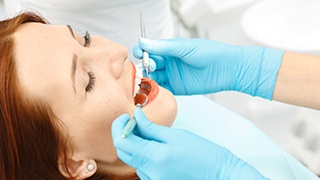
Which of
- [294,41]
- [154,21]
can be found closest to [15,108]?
[154,21]

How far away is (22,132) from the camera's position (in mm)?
1032

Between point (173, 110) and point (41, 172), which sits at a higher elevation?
point (173, 110)

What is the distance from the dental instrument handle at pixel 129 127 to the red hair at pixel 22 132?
0.19 m

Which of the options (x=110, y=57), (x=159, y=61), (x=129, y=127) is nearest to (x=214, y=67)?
(x=159, y=61)

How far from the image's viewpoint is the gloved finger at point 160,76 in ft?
4.92

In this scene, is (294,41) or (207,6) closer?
(294,41)

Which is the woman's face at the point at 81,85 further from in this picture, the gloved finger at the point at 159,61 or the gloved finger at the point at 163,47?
the gloved finger at the point at 159,61

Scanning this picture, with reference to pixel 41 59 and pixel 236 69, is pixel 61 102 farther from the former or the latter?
pixel 236 69

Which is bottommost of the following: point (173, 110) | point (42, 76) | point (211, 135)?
point (211, 135)

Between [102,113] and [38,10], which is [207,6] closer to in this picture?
[38,10]

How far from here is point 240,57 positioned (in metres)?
1.46

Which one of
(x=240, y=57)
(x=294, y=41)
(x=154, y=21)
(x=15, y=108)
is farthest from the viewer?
(x=294, y=41)

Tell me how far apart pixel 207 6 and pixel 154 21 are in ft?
2.10

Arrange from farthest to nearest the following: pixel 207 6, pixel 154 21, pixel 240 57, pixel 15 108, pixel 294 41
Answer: pixel 207 6 → pixel 294 41 → pixel 154 21 → pixel 240 57 → pixel 15 108
